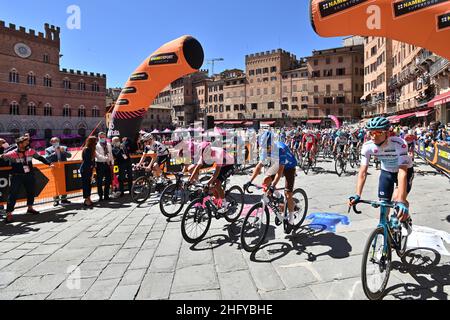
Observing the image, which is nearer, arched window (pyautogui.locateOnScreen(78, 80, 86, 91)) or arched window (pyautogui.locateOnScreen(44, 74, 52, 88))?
arched window (pyautogui.locateOnScreen(44, 74, 52, 88))

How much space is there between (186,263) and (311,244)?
78.2 inches

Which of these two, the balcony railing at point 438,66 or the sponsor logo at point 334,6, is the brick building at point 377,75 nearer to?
the balcony railing at point 438,66

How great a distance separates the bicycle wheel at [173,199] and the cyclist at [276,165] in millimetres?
2330

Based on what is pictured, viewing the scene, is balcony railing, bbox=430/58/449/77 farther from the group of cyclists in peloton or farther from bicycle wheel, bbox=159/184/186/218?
bicycle wheel, bbox=159/184/186/218

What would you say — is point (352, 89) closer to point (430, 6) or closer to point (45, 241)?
point (430, 6)

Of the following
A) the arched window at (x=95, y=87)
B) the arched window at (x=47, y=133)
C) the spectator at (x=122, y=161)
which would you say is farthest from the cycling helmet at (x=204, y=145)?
the arched window at (x=95, y=87)

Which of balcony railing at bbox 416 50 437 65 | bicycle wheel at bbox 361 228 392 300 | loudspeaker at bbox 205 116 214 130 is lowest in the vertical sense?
bicycle wheel at bbox 361 228 392 300

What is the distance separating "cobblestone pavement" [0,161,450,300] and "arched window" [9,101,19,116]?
44349 mm

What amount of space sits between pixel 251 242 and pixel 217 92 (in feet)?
292

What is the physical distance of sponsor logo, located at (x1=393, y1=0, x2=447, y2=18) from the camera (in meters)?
7.89

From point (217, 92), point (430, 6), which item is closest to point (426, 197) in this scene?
point (430, 6)

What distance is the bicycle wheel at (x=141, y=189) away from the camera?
340 inches

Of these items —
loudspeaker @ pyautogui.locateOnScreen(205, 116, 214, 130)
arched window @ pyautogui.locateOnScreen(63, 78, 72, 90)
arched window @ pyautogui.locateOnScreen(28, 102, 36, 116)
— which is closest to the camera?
loudspeaker @ pyautogui.locateOnScreen(205, 116, 214, 130)

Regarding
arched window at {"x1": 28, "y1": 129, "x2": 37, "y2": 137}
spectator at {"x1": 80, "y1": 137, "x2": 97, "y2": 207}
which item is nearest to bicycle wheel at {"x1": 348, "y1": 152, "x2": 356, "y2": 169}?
spectator at {"x1": 80, "y1": 137, "x2": 97, "y2": 207}
